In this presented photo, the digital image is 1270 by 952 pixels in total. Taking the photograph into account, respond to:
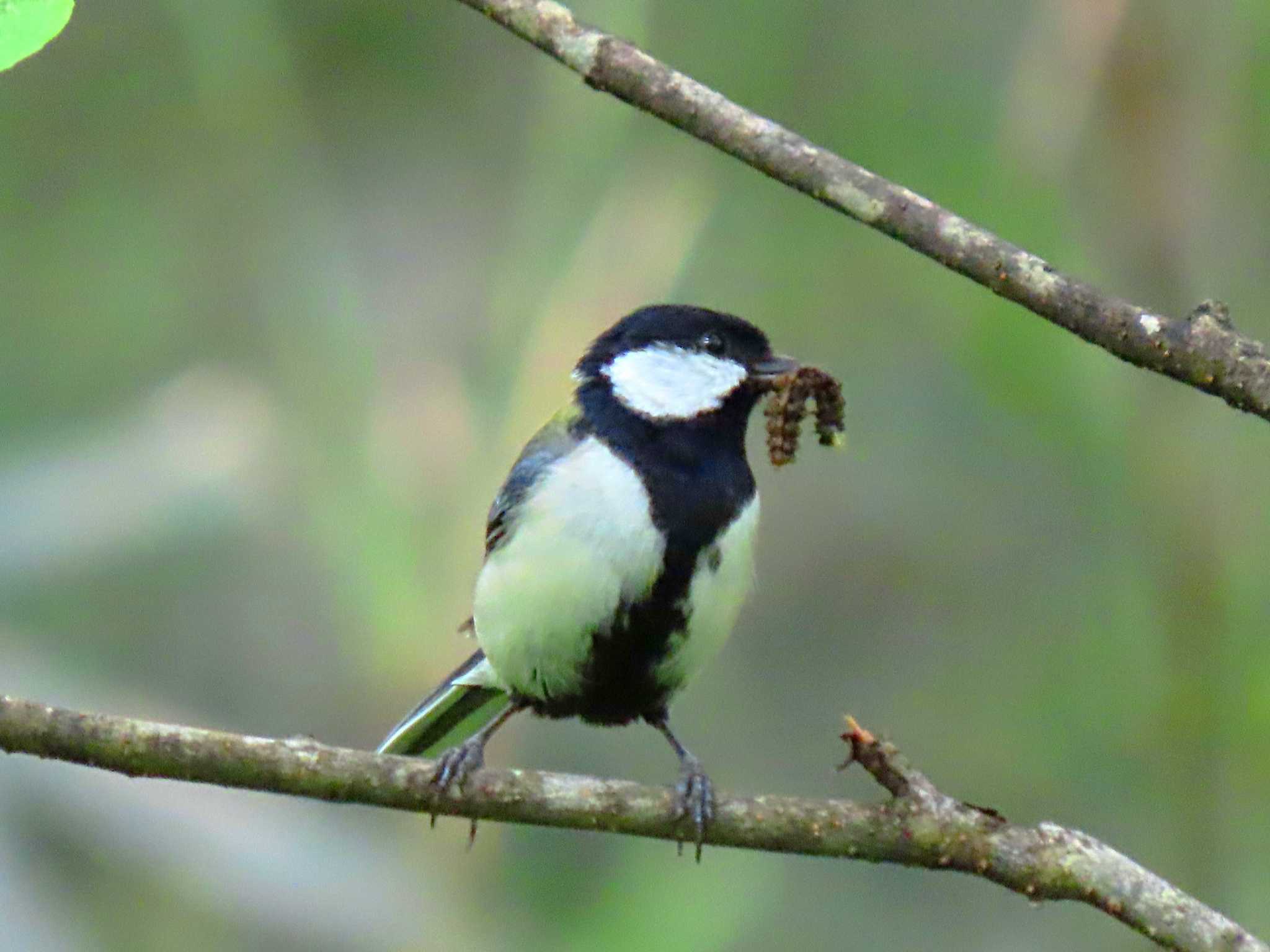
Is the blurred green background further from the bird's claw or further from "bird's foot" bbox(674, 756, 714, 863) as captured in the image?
the bird's claw

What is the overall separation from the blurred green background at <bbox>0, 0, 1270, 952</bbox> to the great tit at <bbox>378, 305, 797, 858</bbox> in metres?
0.93

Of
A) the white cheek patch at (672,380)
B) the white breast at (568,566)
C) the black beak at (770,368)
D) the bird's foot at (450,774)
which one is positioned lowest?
the bird's foot at (450,774)

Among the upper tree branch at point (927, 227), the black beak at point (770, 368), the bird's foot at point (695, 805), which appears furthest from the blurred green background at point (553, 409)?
the upper tree branch at point (927, 227)

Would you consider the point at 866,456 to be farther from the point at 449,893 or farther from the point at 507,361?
the point at 449,893

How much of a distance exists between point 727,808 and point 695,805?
104 millimetres

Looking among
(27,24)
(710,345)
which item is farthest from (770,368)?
(27,24)

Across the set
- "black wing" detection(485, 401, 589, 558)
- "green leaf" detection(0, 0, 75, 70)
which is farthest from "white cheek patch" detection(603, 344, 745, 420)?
"green leaf" detection(0, 0, 75, 70)

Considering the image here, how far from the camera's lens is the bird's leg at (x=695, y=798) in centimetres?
281

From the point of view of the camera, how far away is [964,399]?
609cm

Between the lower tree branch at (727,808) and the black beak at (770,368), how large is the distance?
3.50 ft

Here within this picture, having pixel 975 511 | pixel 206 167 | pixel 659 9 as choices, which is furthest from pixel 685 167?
pixel 206 167

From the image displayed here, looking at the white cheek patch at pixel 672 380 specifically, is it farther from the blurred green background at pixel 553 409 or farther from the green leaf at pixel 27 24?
the green leaf at pixel 27 24

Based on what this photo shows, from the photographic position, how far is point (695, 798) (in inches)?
115

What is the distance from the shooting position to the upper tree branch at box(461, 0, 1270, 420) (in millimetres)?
2318
